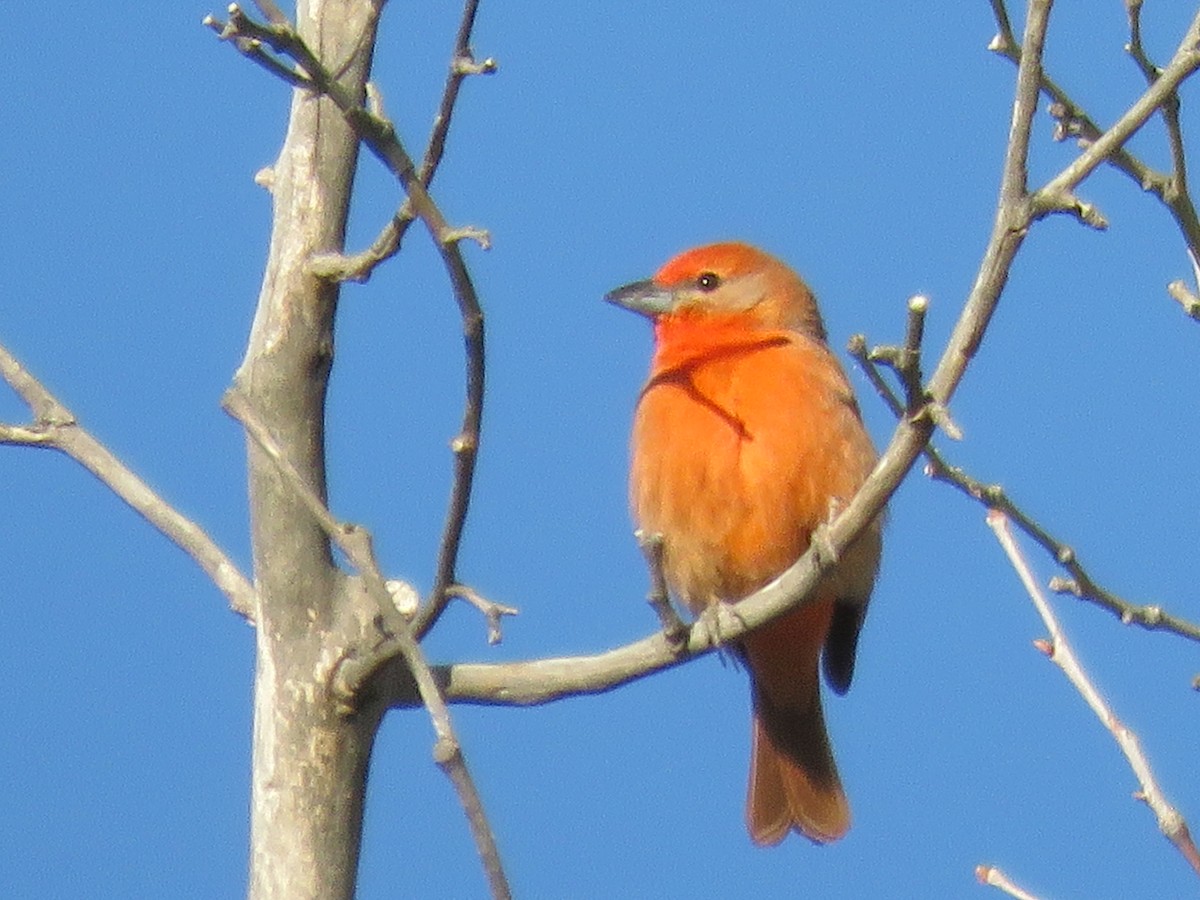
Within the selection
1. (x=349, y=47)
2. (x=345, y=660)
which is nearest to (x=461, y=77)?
(x=349, y=47)

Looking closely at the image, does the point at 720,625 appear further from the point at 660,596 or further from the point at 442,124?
the point at 442,124

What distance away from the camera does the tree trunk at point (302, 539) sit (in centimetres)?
323

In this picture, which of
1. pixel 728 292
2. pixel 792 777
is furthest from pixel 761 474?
pixel 792 777

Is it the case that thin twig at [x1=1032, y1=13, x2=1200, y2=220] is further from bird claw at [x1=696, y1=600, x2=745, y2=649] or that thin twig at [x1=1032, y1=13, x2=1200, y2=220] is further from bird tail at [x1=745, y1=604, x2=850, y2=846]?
bird tail at [x1=745, y1=604, x2=850, y2=846]

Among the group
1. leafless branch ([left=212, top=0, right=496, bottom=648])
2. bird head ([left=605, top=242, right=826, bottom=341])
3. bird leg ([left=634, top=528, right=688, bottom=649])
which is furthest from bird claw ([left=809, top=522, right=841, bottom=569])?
bird head ([left=605, top=242, right=826, bottom=341])

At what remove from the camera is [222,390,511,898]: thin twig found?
211cm

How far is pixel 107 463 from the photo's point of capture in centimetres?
349

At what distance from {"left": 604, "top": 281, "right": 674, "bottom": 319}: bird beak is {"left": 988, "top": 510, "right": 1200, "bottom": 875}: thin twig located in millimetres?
2475

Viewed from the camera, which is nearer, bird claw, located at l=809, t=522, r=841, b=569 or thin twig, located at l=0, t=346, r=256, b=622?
bird claw, located at l=809, t=522, r=841, b=569

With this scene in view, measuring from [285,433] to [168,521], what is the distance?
12.4 inches

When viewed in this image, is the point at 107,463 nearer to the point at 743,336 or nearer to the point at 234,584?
the point at 234,584

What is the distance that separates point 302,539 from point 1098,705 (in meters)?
1.40

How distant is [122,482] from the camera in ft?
11.4

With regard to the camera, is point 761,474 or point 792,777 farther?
point 792,777
